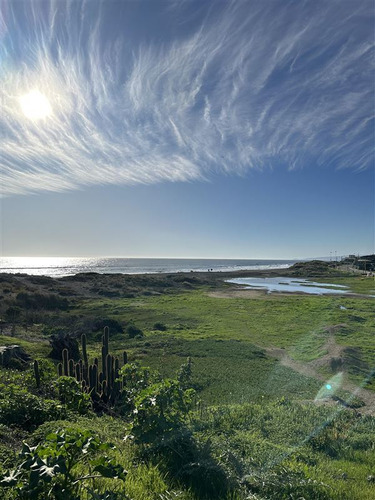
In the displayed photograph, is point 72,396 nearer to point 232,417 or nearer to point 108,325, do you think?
point 232,417

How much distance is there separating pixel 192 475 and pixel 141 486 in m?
0.98

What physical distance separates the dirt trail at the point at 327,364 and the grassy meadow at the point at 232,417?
78mm

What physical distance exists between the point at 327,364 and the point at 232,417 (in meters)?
10.1

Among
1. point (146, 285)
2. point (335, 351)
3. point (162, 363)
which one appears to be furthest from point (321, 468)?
point (146, 285)

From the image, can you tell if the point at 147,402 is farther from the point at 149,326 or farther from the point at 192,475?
the point at 149,326

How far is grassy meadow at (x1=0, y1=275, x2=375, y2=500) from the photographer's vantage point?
16.3 ft

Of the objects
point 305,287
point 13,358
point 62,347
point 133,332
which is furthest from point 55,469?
point 305,287

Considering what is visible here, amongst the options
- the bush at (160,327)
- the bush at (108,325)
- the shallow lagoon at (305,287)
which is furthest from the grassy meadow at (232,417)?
the shallow lagoon at (305,287)

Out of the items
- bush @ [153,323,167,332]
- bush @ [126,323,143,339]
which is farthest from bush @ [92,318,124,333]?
bush @ [153,323,167,332]

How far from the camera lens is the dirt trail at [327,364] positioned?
12.9m

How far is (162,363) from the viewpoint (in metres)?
16.9

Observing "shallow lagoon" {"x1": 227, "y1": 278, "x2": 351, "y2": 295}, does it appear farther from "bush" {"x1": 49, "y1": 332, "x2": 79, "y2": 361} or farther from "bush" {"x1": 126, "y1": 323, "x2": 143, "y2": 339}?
"bush" {"x1": 49, "y1": 332, "x2": 79, "y2": 361}

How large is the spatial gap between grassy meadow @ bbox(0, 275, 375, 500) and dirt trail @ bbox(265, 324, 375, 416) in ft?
0.26

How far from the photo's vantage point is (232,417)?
9.26 m
